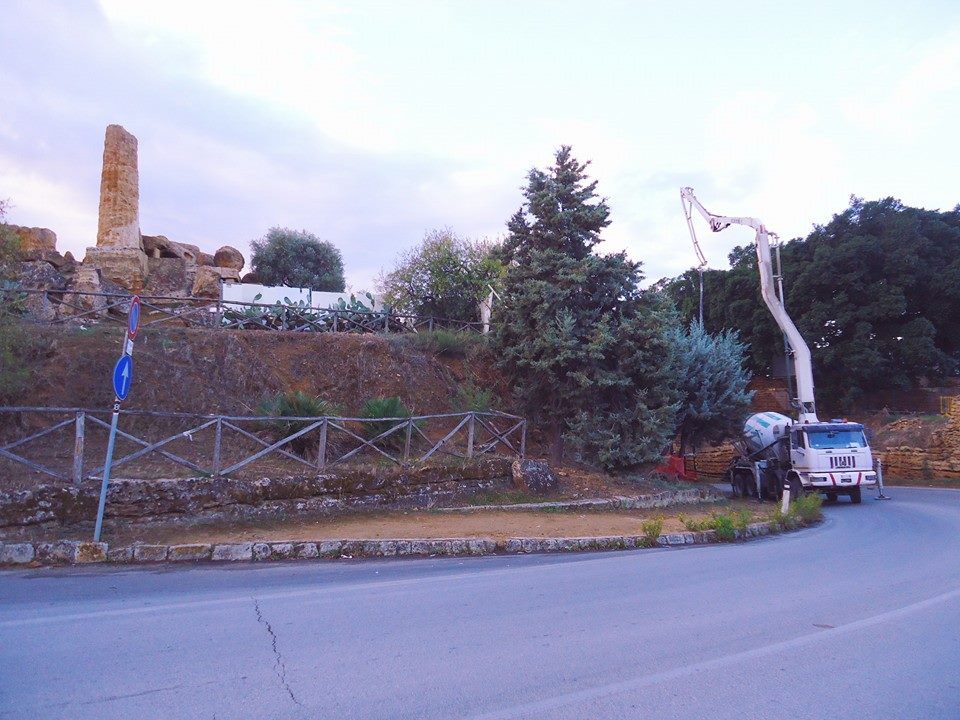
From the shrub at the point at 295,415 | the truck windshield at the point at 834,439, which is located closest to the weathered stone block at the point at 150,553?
the shrub at the point at 295,415

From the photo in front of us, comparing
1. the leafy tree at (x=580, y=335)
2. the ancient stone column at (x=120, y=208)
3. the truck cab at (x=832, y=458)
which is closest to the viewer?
the leafy tree at (x=580, y=335)

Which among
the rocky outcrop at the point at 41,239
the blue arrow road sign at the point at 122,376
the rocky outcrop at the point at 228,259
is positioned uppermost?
the rocky outcrop at the point at 228,259

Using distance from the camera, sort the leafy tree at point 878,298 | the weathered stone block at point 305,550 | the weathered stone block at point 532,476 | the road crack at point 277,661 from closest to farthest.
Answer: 1. the road crack at point 277,661
2. the weathered stone block at point 305,550
3. the weathered stone block at point 532,476
4. the leafy tree at point 878,298

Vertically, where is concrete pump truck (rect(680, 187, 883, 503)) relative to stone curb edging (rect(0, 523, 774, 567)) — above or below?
above

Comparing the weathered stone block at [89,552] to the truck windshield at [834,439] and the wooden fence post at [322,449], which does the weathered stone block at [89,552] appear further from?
the truck windshield at [834,439]

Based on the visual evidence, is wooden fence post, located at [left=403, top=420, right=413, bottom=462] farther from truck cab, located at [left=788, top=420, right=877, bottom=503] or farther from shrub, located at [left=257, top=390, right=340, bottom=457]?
truck cab, located at [left=788, top=420, right=877, bottom=503]

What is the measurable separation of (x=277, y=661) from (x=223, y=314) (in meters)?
15.5

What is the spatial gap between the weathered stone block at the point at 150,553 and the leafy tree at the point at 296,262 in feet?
100

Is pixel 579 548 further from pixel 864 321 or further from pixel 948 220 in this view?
pixel 948 220

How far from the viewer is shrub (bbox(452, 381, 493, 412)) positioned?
18.1 metres

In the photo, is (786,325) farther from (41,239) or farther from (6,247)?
(41,239)

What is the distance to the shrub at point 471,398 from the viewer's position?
714 inches

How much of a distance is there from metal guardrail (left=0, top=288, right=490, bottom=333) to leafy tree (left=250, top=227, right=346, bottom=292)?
720 inches

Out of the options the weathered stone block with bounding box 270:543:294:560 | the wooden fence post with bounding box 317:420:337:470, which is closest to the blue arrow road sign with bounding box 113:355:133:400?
the weathered stone block with bounding box 270:543:294:560
